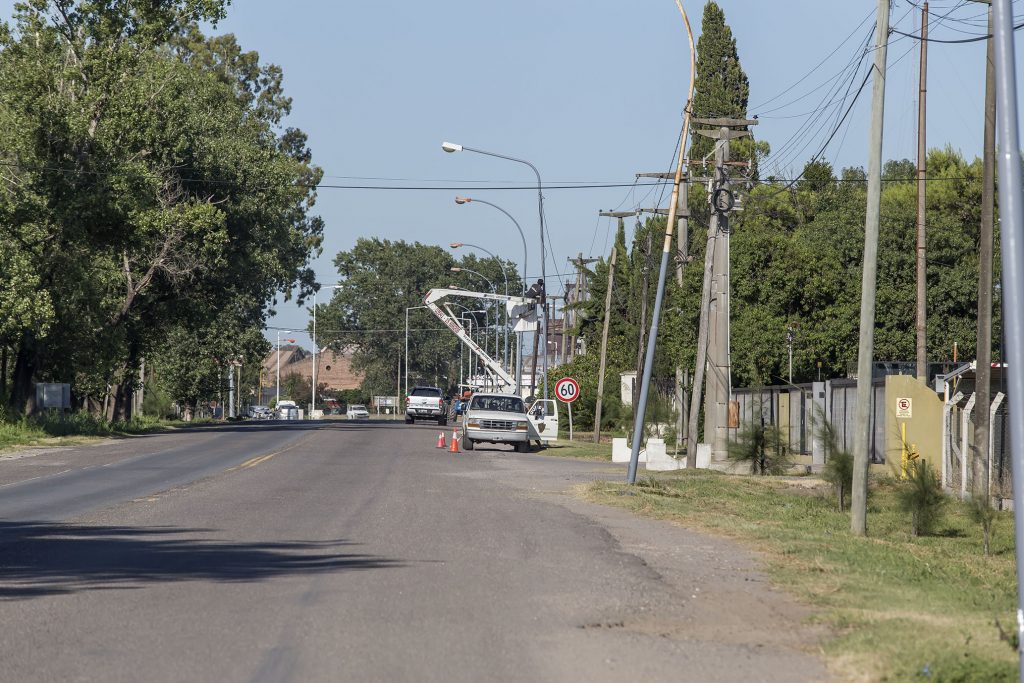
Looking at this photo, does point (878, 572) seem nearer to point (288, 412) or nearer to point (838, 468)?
point (838, 468)

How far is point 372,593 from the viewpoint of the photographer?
429 inches

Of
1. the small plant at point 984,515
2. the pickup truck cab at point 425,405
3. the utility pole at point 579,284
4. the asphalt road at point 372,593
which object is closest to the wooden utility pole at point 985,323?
the small plant at point 984,515

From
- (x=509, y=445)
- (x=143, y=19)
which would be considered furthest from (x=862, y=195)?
(x=143, y=19)

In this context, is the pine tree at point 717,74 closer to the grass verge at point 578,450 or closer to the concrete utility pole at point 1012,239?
the grass verge at point 578,450

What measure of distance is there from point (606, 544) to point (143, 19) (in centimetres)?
3649

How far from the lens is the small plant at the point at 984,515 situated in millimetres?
16875

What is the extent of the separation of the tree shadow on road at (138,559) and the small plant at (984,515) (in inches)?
311

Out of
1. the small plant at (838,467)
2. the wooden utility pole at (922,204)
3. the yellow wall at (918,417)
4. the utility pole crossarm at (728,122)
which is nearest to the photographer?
the small plant at (838,467)

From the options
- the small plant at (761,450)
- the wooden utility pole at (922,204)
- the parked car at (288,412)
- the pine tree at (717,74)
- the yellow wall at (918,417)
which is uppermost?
the pine tree at (717,74)

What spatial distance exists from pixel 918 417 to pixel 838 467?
9317 mm

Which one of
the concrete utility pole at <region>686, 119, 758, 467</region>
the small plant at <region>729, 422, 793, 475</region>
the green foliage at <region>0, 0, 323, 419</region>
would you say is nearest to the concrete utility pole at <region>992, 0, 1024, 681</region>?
the small plant at <region>729, 422, 793, 475</region>

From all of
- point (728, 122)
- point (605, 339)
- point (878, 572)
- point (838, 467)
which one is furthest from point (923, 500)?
point (605, 339)

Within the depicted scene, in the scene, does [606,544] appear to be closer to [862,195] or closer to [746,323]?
[746,323]

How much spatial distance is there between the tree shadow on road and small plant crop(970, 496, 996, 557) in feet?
26.0
